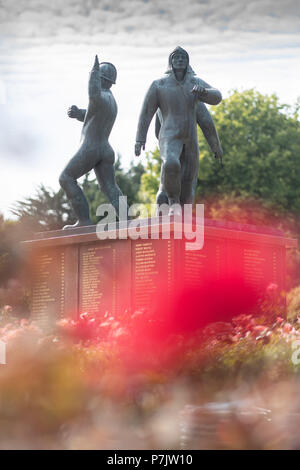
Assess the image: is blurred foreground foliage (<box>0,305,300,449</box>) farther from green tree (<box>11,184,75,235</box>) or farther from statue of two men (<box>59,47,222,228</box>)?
green tree (<box>11,184,75,235</box>)

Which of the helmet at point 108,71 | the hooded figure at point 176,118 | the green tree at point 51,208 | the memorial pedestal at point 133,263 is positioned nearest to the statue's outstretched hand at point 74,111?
the helmet at point 108,71

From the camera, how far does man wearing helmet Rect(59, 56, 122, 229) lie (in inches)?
561

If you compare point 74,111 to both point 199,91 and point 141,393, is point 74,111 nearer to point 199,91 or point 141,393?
point 199,91

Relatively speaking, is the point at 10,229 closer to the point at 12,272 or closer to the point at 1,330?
the point at 12,272

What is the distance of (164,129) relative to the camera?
13578mm

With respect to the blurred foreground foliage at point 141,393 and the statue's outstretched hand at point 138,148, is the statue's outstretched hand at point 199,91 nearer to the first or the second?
the statue's outstretched hand at point 138,148

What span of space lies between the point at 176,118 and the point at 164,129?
0.27m

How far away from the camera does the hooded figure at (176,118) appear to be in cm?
1334

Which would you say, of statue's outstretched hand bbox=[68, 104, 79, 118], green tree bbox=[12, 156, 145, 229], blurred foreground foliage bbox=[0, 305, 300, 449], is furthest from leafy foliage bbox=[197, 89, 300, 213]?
blurred foreground foliage bbox=[0, 305, 300, 449]

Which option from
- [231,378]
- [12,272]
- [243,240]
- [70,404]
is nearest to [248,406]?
[231,378]
